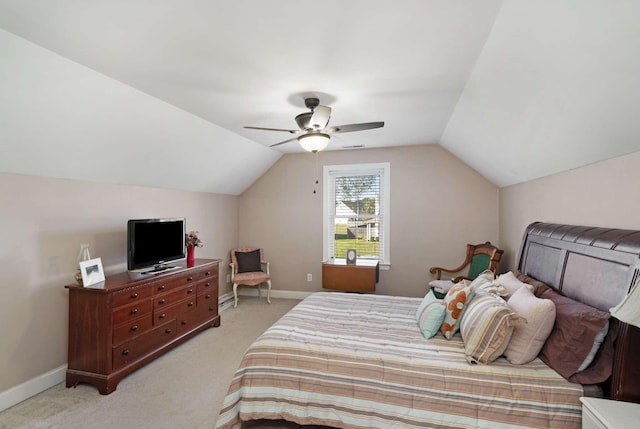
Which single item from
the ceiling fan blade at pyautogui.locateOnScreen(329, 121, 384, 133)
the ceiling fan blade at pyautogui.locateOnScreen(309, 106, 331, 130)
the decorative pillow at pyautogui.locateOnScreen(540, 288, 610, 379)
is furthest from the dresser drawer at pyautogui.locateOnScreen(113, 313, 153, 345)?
the decorative pillow at pyautogui.locateOnScreen(540, 288, 610, 379)

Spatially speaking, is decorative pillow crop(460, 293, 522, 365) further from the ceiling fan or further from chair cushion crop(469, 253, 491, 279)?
chair cushion crop(469, 253, 491, 279)

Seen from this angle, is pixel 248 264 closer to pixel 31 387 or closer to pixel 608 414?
pixel 31 387

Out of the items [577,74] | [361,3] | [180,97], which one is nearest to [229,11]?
[361,3]

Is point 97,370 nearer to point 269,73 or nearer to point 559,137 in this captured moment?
point 269,73

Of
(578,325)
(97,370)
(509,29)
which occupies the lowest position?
(97,370)

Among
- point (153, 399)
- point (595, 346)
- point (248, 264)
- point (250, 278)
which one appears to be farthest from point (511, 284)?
point (248, 264)

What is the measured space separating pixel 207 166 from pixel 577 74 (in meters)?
3.85

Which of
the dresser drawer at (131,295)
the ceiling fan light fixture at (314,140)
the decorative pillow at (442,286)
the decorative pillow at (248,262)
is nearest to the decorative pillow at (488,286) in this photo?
the decorative pillow at (442,286)

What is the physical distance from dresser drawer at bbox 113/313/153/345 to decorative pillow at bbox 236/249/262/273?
2.12 meters

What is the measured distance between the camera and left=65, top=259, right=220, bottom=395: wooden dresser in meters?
2.62

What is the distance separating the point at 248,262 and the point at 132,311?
2.38 meters

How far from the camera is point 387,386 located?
1.86 metres

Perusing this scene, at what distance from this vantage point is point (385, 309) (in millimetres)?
2896

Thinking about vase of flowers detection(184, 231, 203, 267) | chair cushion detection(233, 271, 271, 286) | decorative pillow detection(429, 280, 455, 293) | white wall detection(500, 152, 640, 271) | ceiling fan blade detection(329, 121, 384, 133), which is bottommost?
chair cushion detection(233, 271, 271, 286)
